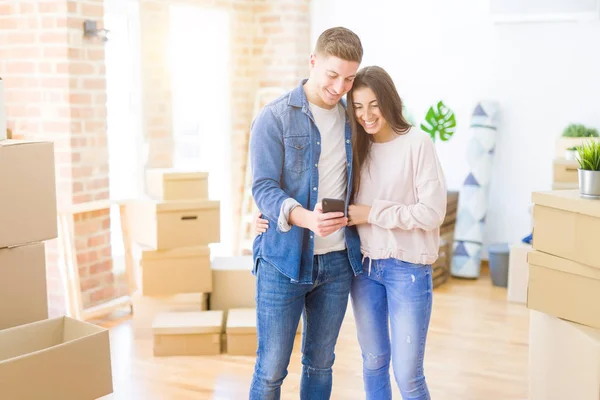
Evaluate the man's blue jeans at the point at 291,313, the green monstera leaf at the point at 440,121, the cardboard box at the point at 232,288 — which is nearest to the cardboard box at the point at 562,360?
the man's blue jeans at the point at 291,313

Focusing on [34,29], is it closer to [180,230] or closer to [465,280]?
[180,230]

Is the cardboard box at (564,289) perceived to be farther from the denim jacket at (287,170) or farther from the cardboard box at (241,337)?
the cardboard box at (241,337)

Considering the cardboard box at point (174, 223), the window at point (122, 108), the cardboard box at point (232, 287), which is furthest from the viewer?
the window at point (122, 108)

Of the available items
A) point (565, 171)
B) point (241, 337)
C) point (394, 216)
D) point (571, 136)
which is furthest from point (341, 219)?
point (571, 136)

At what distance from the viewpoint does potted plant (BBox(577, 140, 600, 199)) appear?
246 cm

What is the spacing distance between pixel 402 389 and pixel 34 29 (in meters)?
2.95

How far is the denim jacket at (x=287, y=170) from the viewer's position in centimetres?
213

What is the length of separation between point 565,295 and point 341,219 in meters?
0.92

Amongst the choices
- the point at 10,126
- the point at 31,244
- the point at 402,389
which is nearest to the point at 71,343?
the point at 31,244

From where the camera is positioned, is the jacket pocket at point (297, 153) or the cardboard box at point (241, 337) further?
the cardboard box at point (241, 337)

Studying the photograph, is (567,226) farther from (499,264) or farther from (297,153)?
(499,264)

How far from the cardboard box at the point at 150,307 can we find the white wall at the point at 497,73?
2413 millimetres

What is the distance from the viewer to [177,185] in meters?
4.02

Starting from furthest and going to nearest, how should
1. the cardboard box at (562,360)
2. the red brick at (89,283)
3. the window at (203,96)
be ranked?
the window at (203,96) → the red brick at (89,283) → the cardboard box at (562,360)
